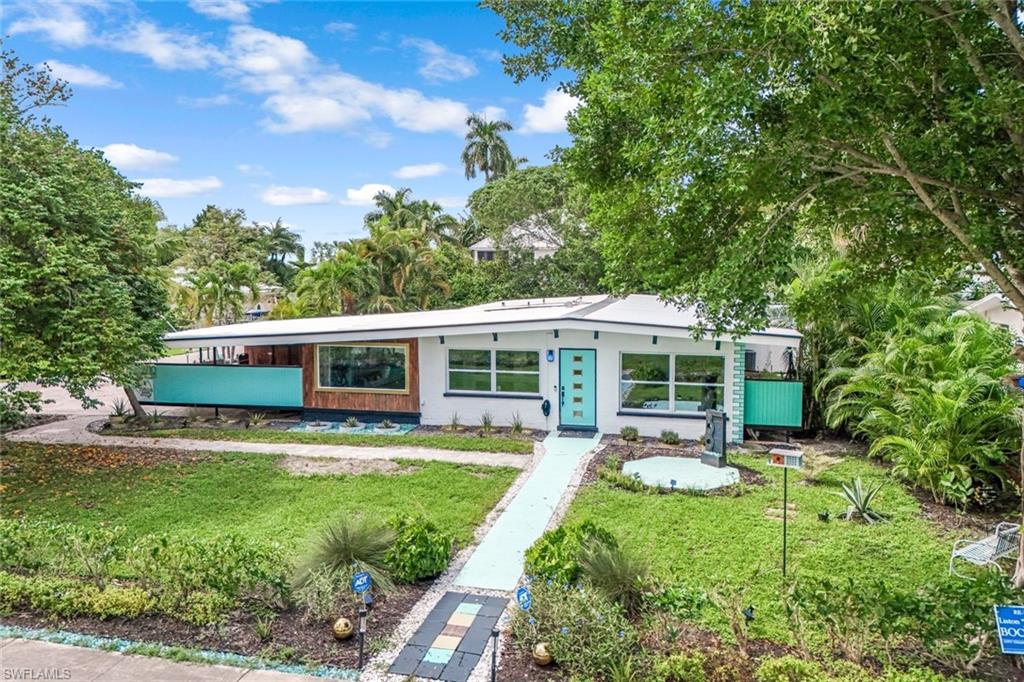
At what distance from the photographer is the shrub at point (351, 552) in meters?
6.31

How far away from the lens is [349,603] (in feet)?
19.8

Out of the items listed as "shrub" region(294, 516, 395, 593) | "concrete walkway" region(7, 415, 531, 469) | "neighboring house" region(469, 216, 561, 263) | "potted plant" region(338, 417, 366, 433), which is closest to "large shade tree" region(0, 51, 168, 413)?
"concrete walkway" region(7, 415, 531, 469)

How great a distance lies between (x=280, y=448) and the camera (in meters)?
13.1

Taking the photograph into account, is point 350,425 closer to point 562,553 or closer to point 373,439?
point 373,439

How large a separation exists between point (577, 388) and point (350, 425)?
542 cm

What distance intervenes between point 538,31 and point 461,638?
8389mm

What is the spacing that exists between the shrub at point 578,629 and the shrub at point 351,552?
5.46 ft

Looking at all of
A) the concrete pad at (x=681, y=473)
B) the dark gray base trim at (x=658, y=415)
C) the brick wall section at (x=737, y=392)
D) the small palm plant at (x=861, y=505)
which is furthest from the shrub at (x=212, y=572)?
the brick wall section at (x=737, y=392)

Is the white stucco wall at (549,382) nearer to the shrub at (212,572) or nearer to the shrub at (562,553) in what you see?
the shrub at (562,553)

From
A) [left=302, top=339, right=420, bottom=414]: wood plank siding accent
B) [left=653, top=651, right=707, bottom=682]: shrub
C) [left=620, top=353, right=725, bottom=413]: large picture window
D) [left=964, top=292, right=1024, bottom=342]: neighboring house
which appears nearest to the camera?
[left=653, top=651, right=707, bottom=682]: shrub

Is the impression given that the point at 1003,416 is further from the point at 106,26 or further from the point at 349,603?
the point at 106,26

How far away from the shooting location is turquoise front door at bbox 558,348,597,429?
549 inches

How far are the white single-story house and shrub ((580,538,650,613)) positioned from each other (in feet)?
24.1

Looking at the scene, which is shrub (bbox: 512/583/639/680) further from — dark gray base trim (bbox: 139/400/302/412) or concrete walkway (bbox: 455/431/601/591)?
dark gray base trim (bbox: 139/400/302/412)
